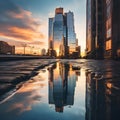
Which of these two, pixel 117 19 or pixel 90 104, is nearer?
pixel 90 104

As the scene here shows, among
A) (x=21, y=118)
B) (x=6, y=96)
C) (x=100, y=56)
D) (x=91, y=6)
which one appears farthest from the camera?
(x=91, y=6)

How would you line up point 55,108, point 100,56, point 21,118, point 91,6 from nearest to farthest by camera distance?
point 21,118 < point 55,108 < point 100,56 < point 91,6

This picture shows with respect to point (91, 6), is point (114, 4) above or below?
below

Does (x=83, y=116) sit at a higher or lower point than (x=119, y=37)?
lower

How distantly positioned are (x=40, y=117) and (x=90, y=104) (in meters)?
1.61

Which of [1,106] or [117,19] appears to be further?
[117,19]

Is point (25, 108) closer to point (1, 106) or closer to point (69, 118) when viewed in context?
point (1, 106)

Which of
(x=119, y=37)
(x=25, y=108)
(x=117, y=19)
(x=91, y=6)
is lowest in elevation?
(x=25, y=108)

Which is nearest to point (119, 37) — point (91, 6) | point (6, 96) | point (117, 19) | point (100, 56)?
point (117, 19)

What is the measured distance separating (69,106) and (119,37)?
334 feet

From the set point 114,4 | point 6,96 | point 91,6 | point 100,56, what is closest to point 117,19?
point 114,4

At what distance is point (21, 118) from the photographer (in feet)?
15.1

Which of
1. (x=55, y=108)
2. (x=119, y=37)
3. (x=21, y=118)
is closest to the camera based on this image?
(x=21, y=118)

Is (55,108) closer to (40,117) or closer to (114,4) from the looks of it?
(40,117)
